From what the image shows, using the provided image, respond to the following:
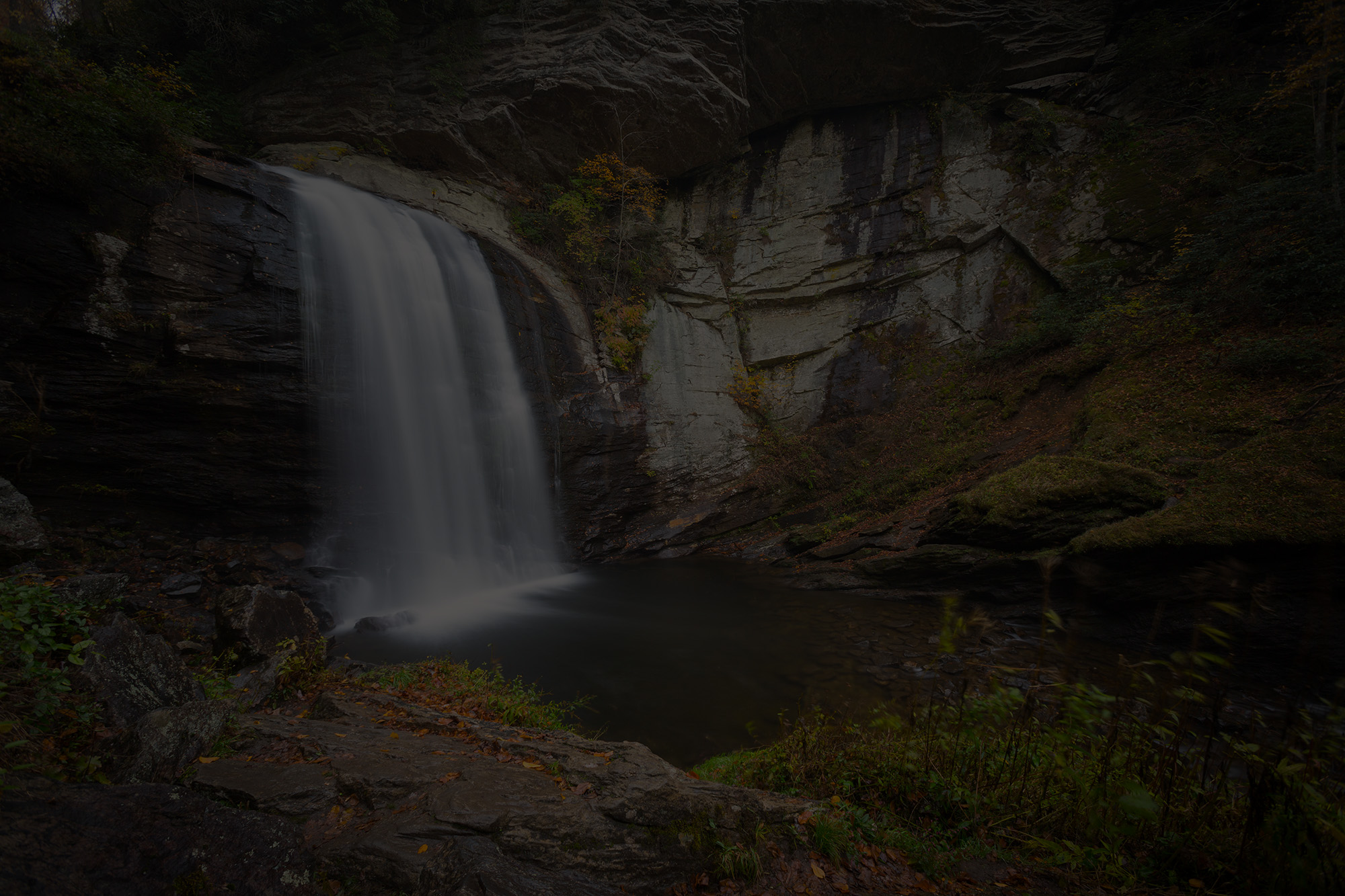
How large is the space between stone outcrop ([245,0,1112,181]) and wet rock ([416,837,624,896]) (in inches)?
655

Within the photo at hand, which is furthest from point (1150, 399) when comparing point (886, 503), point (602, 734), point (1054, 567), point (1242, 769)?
point (602, 734)

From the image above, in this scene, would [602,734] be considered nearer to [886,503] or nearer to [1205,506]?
[1205,506]

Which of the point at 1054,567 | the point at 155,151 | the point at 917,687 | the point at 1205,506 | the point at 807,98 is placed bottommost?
the point at 917,687

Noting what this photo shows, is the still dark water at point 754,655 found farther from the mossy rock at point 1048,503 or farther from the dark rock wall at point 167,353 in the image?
the dark rock wall at point 167,353

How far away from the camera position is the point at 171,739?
94.7 inches

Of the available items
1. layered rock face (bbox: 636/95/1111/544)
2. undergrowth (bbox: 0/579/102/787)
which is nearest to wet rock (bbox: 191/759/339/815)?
undergrowth (bbox: 0/579/102/787)

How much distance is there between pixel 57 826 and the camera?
1.56 metres

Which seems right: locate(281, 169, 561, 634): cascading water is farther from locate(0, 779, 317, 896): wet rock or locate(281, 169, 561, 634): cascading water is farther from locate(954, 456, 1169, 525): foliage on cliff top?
locate(954, 456, 1169, 525): foliage on cliff top

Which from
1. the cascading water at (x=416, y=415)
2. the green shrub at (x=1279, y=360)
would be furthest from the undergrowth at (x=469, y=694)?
the green shrub at (x=1279, y=360)

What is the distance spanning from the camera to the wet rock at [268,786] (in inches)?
85.7

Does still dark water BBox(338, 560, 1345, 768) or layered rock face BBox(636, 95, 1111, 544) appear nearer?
still dark water BBox(338, 560, 1345, 768)

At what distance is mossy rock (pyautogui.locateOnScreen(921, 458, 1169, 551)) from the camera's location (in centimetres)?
694

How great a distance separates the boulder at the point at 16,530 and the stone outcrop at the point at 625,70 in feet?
40.6

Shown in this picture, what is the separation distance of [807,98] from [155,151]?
56.8 feet
